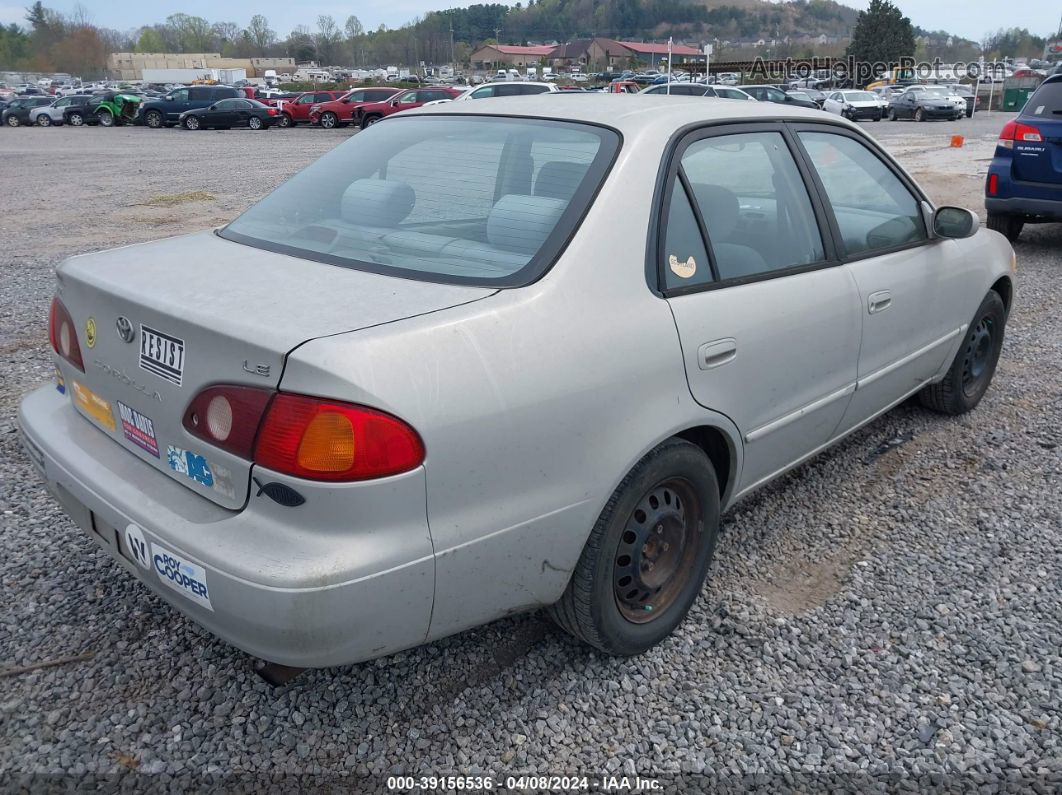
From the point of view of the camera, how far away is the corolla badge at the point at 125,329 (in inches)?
90.5

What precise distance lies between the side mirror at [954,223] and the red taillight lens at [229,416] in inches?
121

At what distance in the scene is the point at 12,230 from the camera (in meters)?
10.5

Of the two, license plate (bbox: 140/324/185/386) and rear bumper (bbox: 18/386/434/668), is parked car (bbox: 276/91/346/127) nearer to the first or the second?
license plate (bbox: 140/324/185/386)

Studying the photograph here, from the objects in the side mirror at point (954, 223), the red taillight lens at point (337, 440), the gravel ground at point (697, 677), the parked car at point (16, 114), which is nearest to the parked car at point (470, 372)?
the red taillight lens at point (337, 440)

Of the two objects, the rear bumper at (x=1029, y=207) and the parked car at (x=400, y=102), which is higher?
the parked car at (x=400, y=102)

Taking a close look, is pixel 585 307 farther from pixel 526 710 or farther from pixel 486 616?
pixel 526 710

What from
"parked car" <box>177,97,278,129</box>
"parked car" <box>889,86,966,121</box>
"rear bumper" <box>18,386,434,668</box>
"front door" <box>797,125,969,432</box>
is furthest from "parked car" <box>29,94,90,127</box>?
"rear bumper" <box>18,386,434,668</box>

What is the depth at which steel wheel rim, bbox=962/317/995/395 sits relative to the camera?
4.46 metres

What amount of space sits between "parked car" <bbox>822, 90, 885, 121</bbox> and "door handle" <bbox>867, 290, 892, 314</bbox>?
114 feet

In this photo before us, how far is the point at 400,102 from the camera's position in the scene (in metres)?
30.9

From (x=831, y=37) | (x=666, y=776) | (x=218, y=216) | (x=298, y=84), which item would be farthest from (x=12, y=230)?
(x=831, y=37)

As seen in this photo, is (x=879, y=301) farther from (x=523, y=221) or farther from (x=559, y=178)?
(x=523, y=221)

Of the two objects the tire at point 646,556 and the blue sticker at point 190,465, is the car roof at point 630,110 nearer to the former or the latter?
the tire at point 646,556

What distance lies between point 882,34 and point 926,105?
41942mm
